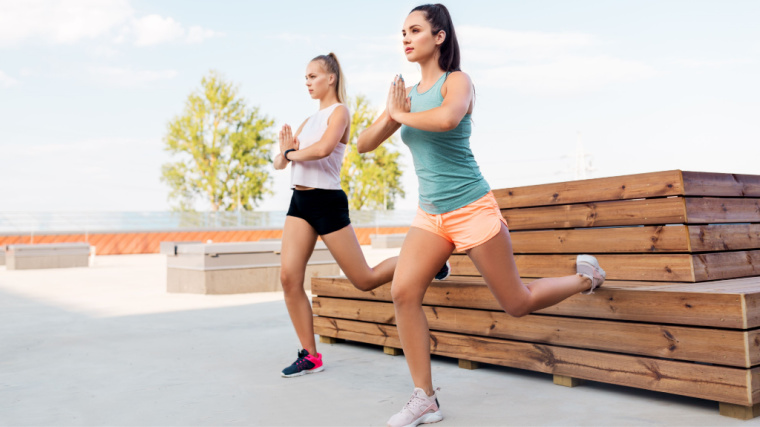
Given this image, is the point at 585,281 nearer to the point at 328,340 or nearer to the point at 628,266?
the point at 628,266

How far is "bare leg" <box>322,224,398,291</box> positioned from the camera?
3.76m

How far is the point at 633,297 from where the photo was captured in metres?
3.04

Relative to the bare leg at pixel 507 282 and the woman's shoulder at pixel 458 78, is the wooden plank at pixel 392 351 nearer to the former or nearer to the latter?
the bare leg at pixel 507 282

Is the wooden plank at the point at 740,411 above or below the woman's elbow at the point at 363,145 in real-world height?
below

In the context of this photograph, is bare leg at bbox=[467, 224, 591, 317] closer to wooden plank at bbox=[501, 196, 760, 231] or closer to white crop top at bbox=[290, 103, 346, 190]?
wooden plank at bbox=[501, 196, 760, 231]

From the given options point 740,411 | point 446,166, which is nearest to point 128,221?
point 446,166

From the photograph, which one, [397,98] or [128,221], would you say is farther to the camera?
[128,221]

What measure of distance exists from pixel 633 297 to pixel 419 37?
1.57 metres

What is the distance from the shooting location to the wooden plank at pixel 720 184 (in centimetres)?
347

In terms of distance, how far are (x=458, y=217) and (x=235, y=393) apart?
163 centimetres

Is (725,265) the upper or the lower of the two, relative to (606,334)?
upper

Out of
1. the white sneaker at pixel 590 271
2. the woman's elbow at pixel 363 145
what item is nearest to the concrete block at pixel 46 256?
the woman's elbow at pixel 363 145

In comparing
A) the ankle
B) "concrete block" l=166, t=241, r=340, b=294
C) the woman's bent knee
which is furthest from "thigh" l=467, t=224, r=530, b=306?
"concrete block" l=166, t=241, r=340, b=294

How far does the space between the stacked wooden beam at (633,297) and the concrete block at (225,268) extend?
481cm
